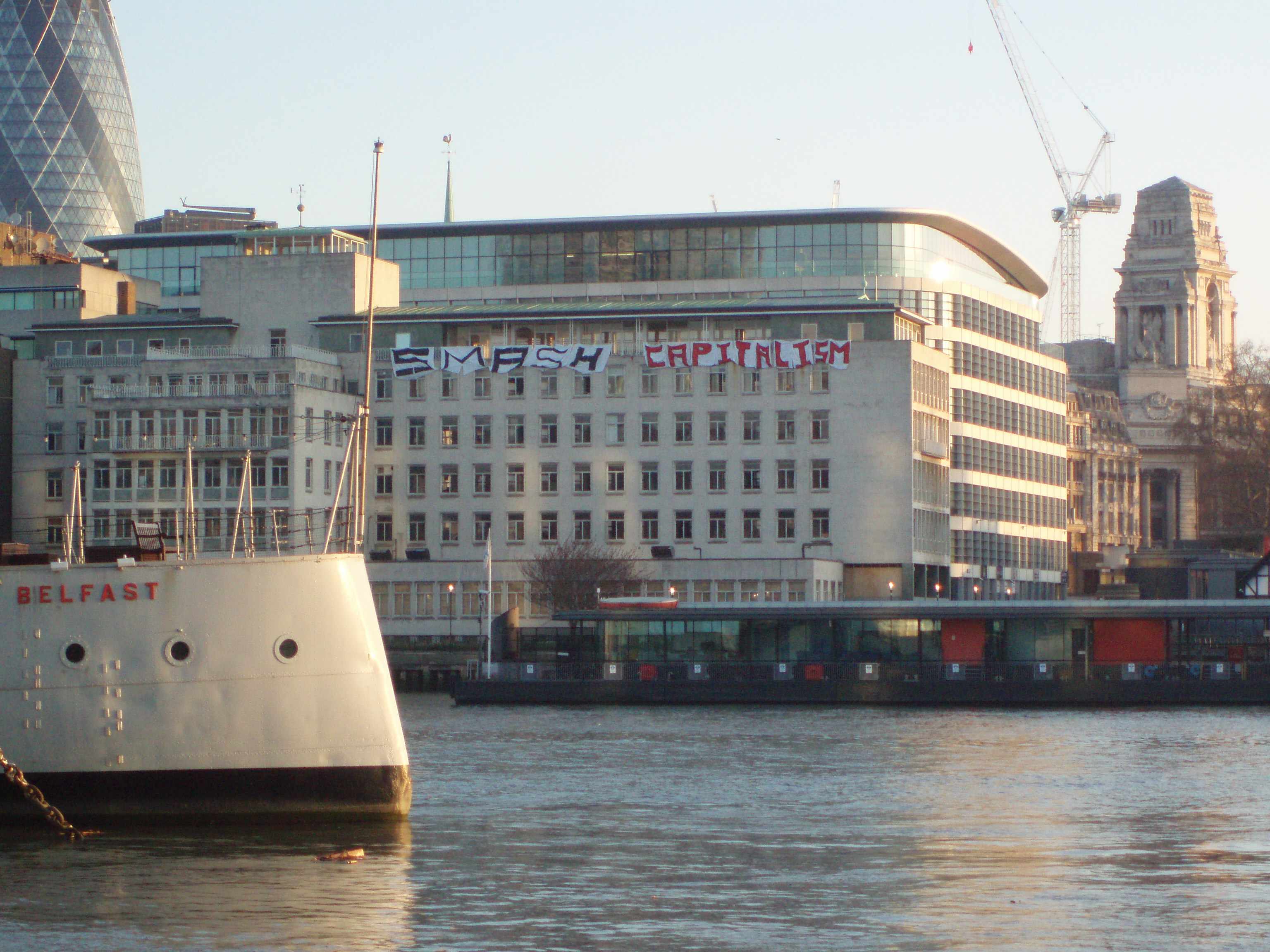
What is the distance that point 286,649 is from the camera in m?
41.0

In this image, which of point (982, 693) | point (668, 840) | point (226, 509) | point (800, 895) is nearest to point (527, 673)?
point (982, 693)

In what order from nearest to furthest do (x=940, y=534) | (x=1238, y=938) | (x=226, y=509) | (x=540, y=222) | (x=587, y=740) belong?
(x=1238, y=938) < (x=587, y=740) < (x=226, y=509) < (x=940, y=534) < (x=540, y=222)

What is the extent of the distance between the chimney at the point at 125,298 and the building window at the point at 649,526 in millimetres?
43983

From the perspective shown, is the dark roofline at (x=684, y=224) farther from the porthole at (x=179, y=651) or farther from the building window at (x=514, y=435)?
the porthole at (x=179, y=651)

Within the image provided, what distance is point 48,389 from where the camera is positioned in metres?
154

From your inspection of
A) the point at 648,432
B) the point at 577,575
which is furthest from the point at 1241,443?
the point at 577,575

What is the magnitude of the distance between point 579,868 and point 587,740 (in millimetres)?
41666

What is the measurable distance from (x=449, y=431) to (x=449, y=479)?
306cm

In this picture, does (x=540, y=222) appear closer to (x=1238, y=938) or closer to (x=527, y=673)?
(x=527, y=673)

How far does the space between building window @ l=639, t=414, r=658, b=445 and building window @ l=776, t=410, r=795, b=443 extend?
24.9ft

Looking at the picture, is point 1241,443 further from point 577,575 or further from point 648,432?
point 577,575

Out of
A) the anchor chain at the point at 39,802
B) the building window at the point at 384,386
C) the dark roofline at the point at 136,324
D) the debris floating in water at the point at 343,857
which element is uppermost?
the dark roofline at the point at 136,324

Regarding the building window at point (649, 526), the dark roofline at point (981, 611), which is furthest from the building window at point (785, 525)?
the dark roofline at point (981, 611)

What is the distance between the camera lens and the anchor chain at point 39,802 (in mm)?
40594
